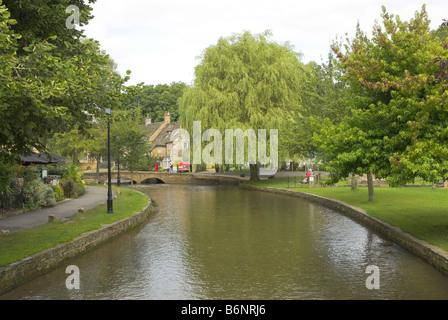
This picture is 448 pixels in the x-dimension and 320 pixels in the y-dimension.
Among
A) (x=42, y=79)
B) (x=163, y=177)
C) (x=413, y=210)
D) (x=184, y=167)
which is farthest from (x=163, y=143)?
(x=42, y=79)

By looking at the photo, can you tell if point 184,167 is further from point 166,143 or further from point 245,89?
point 245,89

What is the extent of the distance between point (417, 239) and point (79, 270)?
10114 mm

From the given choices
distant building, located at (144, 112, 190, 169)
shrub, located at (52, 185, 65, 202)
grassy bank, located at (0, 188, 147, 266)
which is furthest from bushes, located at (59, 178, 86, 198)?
distant building, located at (144, 112, 190, 169)

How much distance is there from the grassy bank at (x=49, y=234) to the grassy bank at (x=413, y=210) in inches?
442

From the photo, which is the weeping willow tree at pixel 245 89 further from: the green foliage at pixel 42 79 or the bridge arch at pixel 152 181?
the green foliage at pixel 42 79

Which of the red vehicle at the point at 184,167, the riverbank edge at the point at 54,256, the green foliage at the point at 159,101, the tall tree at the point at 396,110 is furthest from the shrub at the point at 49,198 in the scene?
the green foliage at the point at 159,101

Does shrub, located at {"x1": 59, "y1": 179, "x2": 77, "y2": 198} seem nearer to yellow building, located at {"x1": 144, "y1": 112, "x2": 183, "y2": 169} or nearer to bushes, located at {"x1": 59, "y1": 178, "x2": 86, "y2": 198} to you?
bushes, located at {"x1": 59, "y1": 178, "x2": 86, "y2": 198}

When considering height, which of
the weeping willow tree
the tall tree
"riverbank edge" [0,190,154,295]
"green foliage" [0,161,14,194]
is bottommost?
"riverbank edge" [0,190,154,295]

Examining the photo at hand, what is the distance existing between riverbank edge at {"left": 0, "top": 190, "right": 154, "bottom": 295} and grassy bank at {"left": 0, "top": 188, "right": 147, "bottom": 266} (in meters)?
0.25

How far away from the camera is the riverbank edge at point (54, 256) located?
9516mm

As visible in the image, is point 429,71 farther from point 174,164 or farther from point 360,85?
point 174,164

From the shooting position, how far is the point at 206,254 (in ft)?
43.3

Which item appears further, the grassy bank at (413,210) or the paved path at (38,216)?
the paved path at (38,216)

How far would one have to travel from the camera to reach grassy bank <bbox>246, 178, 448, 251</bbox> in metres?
13.8
